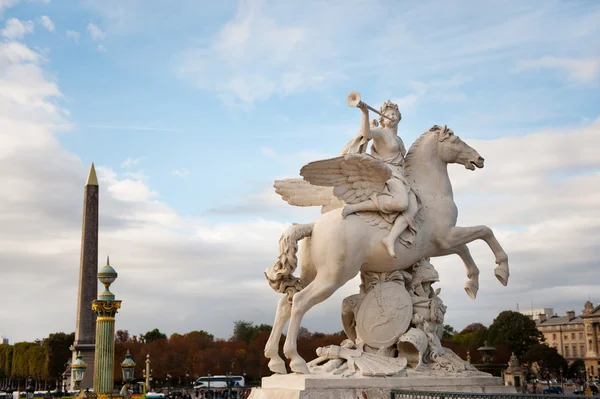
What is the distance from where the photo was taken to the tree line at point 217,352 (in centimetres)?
4938

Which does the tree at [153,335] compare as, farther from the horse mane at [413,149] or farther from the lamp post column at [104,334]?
the horse mane at [413,149]

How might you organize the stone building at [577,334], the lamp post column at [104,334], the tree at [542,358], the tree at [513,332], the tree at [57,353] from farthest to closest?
1. the stone building at [577,334]
2. the tree at [57,353]
3. the tree at [513,332]
4. the tree at [542,358]
5. the lamp post column at [104,334]

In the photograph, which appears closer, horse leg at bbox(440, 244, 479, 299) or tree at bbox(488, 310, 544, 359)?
horse leg at bbox(440, 244, 479, 299)

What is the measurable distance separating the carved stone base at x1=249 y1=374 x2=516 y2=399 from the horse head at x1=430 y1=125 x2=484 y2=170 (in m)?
2.73

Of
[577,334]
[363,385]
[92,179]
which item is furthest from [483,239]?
[577,334]

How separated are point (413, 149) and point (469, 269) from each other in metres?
1.76

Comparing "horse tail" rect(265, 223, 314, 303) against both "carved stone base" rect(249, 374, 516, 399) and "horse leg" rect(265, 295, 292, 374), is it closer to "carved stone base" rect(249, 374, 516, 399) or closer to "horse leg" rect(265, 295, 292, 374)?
"horse leg" rect(265, 295, 292, 374)

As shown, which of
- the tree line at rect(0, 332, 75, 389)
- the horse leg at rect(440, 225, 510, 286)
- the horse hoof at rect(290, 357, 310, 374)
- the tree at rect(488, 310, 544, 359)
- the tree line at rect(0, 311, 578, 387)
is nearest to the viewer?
the horse hoof at rect(290, 357, 310, 374)

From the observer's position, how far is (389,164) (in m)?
9.23

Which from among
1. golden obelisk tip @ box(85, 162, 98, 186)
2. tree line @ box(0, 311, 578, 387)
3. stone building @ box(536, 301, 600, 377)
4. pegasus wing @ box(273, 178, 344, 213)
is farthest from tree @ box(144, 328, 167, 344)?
pegasus wing @ box(273, 178, 344, 213)

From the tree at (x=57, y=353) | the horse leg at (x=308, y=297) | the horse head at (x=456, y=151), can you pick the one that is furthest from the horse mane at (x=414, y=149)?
the tree at (x=57, y=353)

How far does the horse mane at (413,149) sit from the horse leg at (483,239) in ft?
3.26

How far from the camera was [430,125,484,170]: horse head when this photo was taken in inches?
369

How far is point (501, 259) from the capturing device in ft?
29.9
